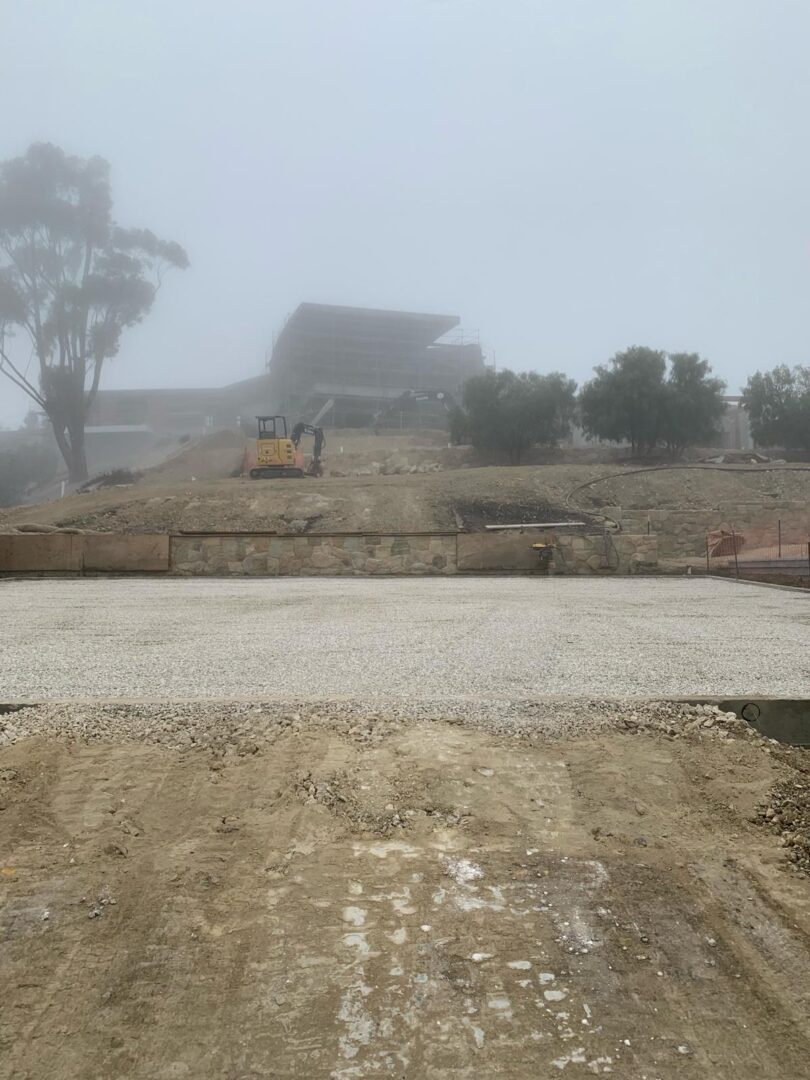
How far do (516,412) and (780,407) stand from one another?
1612cm

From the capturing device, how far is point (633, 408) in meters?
46.2

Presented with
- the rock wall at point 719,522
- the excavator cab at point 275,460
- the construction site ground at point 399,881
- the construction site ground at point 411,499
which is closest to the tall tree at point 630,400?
the construction site ground at point 411,499

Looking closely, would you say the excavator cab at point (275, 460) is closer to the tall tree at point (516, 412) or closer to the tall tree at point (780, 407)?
the tall tree at point (516, 412)

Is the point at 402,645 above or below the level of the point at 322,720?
below

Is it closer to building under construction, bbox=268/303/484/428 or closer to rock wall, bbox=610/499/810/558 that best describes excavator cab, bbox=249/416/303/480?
rock wall, bbox=610/499/810/558

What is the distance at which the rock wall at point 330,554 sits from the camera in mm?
18281

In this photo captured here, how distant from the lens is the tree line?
152ft

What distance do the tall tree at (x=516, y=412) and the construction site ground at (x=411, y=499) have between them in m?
8.61

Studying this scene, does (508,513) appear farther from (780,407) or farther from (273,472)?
(780,407)

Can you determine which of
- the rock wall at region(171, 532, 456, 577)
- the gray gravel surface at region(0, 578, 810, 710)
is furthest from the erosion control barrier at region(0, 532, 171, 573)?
the gray gravel surface at region(0, 578, 810, 710)

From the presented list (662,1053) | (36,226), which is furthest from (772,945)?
(36,226)

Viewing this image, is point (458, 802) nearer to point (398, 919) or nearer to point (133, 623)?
point (398, 919)

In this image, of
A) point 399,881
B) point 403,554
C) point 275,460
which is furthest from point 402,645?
point 275,460

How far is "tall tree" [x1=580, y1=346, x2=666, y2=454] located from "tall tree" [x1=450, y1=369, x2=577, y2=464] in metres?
2.14
